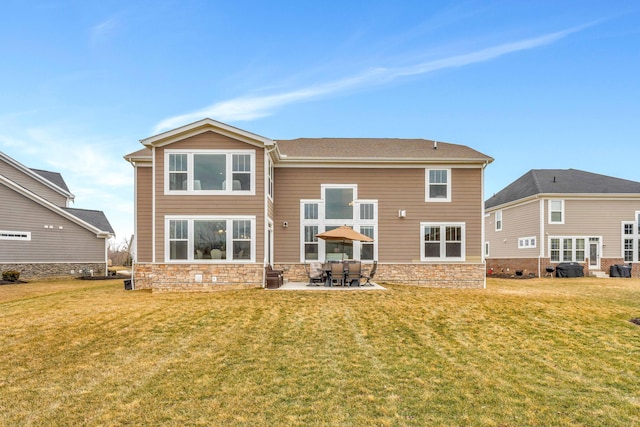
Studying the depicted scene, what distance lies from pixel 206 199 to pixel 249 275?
302 centimetres

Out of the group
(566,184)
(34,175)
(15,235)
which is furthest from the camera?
(34,175)

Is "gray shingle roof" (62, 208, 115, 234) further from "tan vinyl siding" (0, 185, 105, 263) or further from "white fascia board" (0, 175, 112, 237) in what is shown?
"tan vinyl siding" (0, 185, 105, 263)

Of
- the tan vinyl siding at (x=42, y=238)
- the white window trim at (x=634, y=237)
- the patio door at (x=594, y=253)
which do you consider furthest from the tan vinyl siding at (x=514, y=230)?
the tan vinyl siding at (x=42, y=238)

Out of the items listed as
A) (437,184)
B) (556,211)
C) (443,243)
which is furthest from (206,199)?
(556,211)

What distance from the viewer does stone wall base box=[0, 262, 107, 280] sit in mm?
18688

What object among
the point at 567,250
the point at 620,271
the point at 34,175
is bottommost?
the point at 620,271

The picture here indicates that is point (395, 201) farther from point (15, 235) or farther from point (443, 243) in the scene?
point (15, 235)

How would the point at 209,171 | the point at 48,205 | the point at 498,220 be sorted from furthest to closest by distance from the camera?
the point at 498,220 → the point at 48,205 → the point at 209,171

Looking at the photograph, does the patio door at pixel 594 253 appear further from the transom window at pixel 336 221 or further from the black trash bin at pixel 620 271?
the transom window at pixel 336 221

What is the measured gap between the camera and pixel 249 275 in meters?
12.7

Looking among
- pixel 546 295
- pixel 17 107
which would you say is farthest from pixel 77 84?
pixel 546 295

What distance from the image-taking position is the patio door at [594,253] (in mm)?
21578

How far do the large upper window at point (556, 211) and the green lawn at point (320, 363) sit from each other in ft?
42.1

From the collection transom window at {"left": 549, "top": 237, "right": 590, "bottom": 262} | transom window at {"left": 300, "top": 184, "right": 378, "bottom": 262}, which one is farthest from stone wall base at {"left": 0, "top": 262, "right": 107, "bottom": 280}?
transom window at {"left": 549, "top": 237, "right": 590, "bottom": 262}
